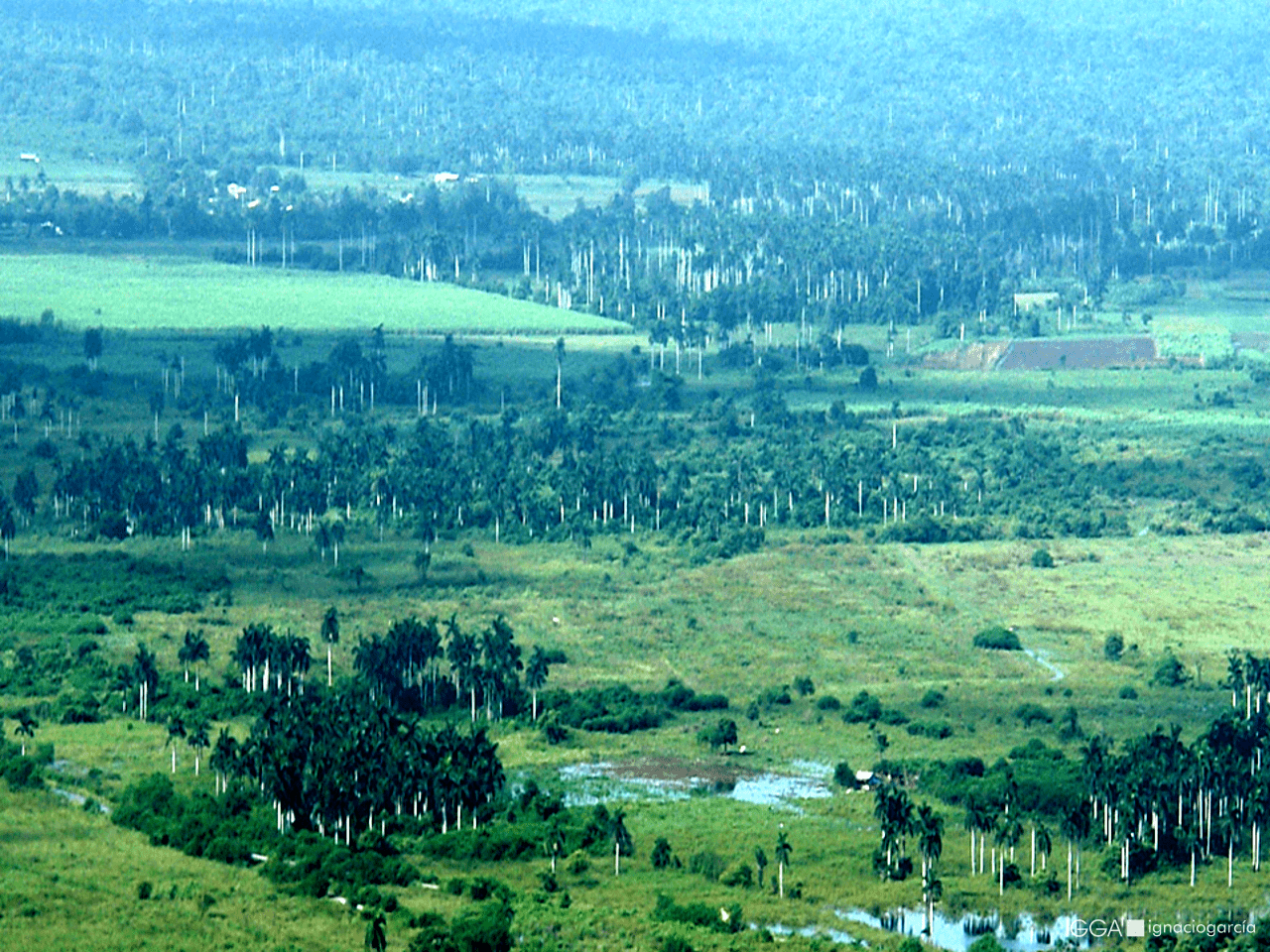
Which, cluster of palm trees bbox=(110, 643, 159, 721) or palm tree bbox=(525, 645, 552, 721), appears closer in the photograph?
cluster of palm trees bbox=(110, 643, 159, 721)

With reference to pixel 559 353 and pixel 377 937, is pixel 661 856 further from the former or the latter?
pixel 559 353

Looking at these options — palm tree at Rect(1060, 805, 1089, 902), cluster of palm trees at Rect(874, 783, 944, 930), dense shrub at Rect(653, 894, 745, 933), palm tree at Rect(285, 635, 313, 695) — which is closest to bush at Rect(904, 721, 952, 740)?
cluster of palm trees at Rect(874, 783, 944, 930)

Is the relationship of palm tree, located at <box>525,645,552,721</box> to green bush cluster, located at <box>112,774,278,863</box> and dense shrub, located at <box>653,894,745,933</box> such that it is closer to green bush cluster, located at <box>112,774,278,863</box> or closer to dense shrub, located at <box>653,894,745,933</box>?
green bush cluster, located at <box>112,774,278,863</box>

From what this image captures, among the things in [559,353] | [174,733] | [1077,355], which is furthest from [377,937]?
[1077,355]

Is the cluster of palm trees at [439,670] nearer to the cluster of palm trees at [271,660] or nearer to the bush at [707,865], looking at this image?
the cluster of palm trees at [271,660]

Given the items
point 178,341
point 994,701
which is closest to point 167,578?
point 994,701

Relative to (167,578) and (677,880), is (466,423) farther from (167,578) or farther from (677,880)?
(677,880)
